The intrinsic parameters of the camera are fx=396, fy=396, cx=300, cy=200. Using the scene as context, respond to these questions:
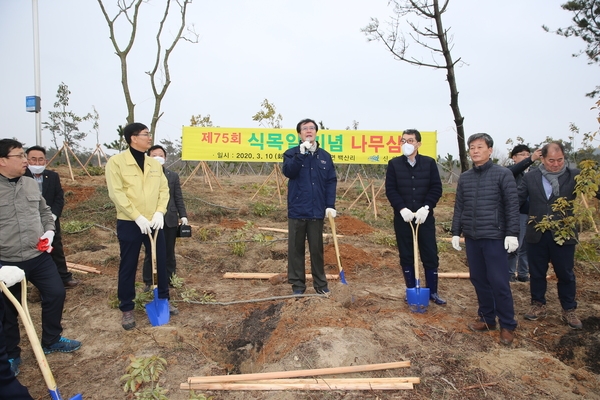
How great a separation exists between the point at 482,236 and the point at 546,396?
1316mm

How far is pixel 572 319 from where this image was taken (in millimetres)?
3775

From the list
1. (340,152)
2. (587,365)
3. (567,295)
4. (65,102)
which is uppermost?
(65,102)

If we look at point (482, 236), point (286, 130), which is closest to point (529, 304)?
point (482, 236)

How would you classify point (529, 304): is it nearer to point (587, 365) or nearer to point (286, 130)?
point (587, 365)

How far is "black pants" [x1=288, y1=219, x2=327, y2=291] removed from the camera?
423 centimetres

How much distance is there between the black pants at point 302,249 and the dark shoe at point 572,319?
236cm

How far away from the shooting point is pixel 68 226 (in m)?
7.56

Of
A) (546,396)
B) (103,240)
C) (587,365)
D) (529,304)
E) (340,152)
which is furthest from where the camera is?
(340,152)

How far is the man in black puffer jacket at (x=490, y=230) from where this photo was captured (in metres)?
3.40

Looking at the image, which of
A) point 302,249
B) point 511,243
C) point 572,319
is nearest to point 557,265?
point 572,319

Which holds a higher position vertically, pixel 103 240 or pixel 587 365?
pixel 103 240

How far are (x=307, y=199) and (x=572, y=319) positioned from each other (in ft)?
9.18

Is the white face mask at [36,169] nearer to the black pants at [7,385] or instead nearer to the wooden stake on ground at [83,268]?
the wooden stake on ground at [83,268]

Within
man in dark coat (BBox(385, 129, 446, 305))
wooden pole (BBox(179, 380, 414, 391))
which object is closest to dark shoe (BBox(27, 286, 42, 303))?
wooden pole (BBox(179, 380, 414, 391))
